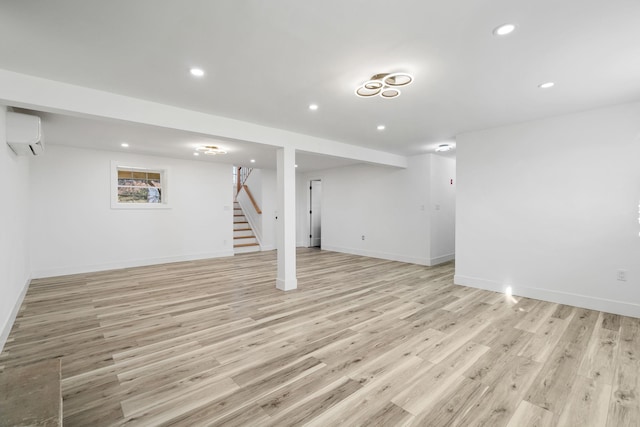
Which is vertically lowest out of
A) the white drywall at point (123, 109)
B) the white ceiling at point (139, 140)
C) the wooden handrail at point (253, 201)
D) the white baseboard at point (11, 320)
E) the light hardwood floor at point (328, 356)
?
the light hardwood floor at point (328, 356)

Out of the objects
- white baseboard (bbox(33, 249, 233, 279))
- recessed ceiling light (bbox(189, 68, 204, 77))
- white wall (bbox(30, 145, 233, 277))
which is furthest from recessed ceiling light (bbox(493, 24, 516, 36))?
white baseboard (bbox(33, 249, 233, 279))

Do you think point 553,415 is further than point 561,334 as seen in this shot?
No

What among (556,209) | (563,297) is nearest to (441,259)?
(563,297)

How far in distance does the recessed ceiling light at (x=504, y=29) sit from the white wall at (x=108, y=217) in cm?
678

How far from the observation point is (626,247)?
3.46m

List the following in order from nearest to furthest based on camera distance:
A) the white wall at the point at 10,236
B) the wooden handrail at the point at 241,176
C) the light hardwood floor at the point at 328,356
A: the light hardwood floor at the point at 328,356
the white wall at the point at 10,236
the wooden handrail at the point at 241,176

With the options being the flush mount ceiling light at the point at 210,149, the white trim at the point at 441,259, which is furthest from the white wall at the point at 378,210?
the flush mount ceiling light at the point at 210,149

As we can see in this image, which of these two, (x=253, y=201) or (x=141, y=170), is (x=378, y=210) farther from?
(x=141, y=170)

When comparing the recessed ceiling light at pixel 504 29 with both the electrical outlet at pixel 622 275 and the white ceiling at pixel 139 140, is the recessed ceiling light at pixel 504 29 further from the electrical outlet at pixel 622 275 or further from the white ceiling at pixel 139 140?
the electrical outlet at pixel 622 275

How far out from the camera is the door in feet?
31.7

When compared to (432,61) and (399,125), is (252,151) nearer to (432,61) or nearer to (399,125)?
(399,125)

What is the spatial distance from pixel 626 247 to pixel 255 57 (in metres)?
4.74

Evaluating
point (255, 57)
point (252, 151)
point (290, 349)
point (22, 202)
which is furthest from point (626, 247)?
point (22, 202)

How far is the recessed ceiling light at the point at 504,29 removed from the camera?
6.50 feet
